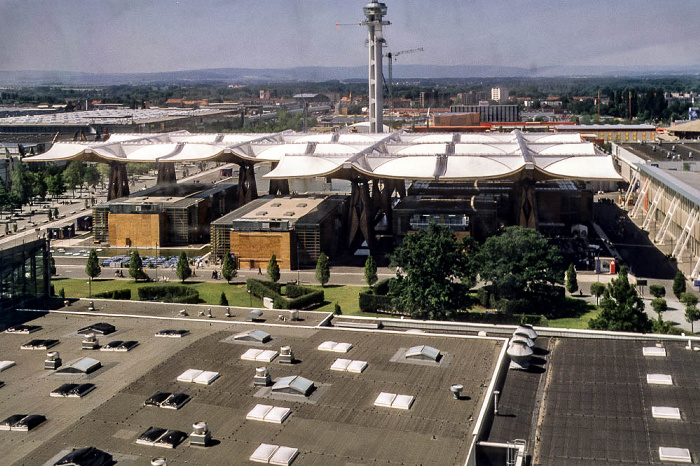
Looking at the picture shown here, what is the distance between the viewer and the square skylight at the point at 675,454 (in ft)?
54.4

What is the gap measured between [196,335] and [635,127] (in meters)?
99.3

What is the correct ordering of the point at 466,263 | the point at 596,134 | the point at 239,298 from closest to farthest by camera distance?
the point at 466,263, the point at 239,298, the point at 596,134

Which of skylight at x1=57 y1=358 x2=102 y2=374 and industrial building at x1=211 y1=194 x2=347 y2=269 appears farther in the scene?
industrial building at x1=211 y1=194 x2=347 y2=269

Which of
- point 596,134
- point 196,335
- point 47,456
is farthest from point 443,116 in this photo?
point 47,456

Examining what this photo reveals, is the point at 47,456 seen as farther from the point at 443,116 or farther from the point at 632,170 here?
the point at 443,116

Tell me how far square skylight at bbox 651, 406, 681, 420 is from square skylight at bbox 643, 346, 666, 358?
12.6ft

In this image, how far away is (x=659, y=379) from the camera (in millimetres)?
20641

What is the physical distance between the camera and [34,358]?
23.0m

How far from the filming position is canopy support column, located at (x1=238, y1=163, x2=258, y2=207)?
63.9 m

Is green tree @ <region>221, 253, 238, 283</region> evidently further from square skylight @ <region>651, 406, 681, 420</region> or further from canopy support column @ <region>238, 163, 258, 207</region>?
square skylight @ <region>651, 406, 681, 420</region>

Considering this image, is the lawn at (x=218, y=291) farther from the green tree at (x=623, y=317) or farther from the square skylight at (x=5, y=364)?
the square skylight at (x=5, y=364)

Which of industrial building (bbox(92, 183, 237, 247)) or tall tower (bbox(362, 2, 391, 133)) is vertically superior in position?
tall tower (bbox(362, 2, 391, 133))

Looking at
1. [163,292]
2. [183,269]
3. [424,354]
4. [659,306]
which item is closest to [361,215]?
[183,269]

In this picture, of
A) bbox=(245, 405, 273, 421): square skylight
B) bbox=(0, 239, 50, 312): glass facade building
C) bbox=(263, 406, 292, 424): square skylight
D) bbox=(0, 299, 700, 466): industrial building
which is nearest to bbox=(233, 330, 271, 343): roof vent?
bbox=(0, 299, 700, 466): industrial building
